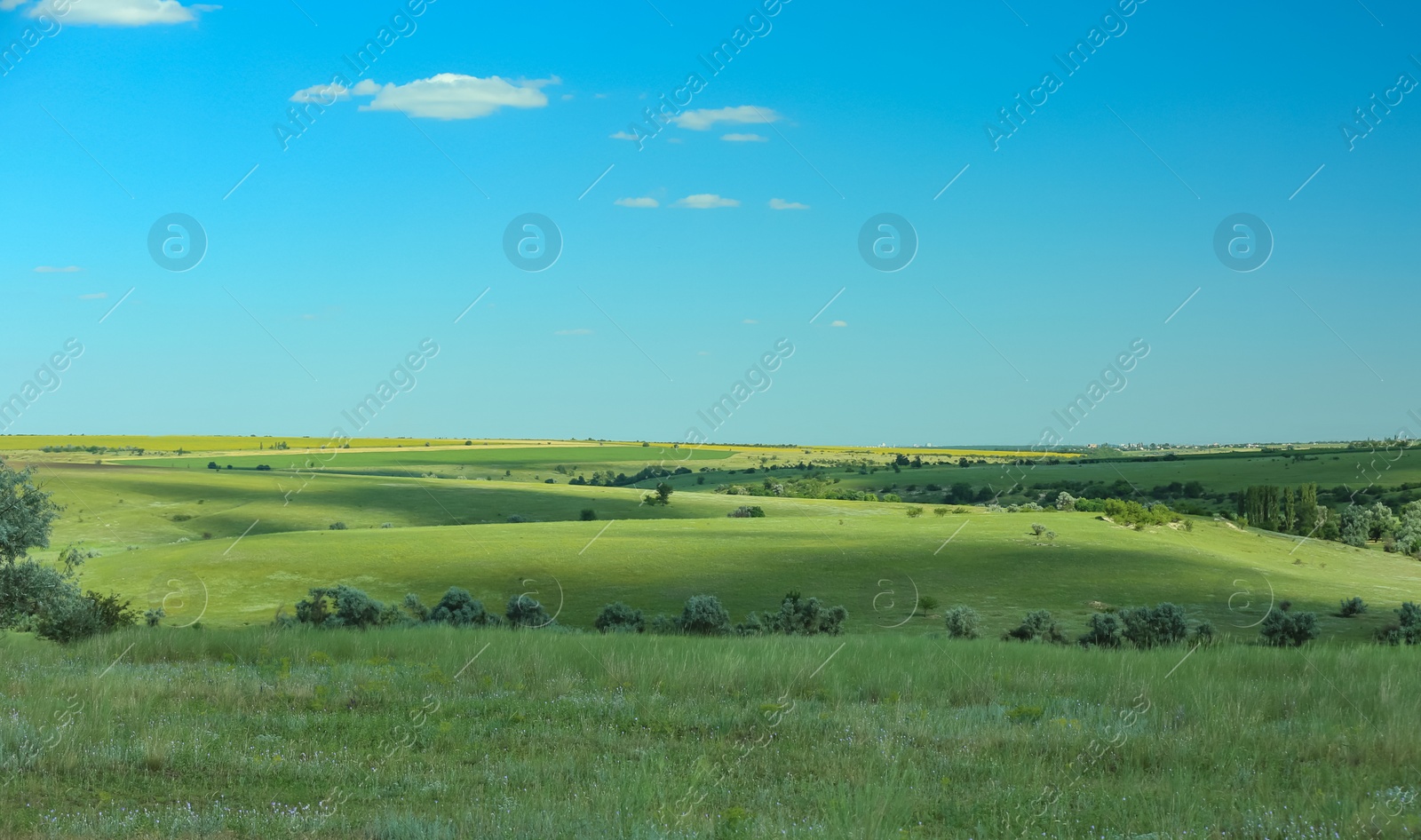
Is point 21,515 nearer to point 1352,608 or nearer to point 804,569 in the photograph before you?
→ point 804,569

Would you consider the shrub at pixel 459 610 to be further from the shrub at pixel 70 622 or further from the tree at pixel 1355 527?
the tree at pixel 1355 527

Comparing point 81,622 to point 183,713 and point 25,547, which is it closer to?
point 25,547

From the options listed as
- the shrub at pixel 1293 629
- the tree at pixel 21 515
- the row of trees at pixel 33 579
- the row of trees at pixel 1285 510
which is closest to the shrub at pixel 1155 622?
the shrub at pixel 1293 629

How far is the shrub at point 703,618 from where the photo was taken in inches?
1394

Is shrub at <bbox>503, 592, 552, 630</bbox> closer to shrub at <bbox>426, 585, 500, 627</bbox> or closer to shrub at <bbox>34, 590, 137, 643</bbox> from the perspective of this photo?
shrub at <bbox>426, 585, 500, 627</bbox>

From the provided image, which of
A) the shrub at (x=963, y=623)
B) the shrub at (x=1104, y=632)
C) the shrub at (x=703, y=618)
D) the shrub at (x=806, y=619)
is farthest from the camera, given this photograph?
the shrub at (x=806, y=619)

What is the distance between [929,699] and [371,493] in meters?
97.6

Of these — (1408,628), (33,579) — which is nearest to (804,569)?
(1408,628)

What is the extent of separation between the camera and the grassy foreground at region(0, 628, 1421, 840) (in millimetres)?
8617

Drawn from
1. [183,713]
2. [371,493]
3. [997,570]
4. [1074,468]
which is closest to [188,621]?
[183,713]

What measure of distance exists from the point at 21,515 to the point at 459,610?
50.8ft

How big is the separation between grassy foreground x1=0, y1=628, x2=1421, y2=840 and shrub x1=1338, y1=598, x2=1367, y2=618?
35.7 meters

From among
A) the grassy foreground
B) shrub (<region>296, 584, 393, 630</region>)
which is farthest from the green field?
the grassy foreground

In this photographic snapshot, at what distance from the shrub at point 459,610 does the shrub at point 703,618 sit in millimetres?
6644
